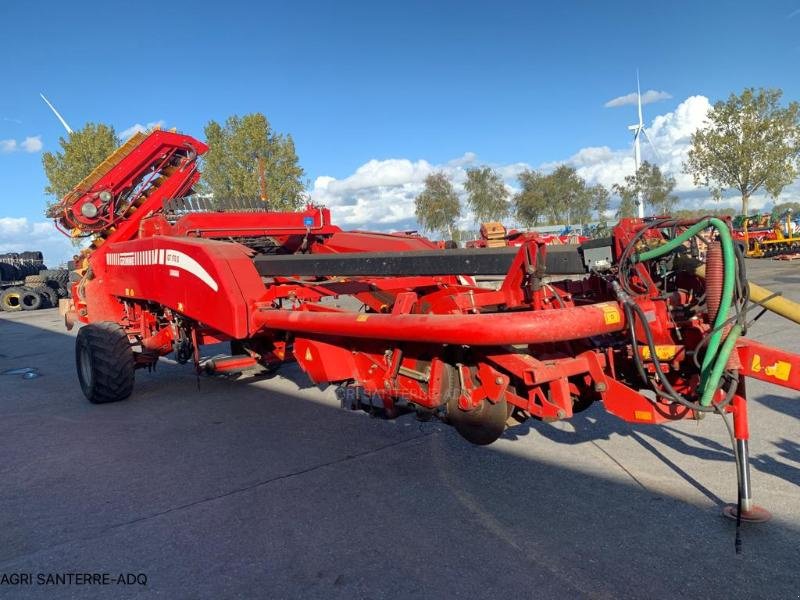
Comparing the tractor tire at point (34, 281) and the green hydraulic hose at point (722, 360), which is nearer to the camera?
the green hydraulic hose at point (722, 360)

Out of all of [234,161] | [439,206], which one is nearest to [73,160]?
[234,161]

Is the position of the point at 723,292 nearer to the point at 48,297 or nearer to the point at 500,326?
the point at 500,326

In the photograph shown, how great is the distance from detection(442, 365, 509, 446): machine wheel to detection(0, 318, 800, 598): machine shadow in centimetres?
44

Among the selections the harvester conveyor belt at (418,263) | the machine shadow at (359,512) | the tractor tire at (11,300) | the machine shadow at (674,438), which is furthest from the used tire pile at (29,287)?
the machine shadow at (674,438)

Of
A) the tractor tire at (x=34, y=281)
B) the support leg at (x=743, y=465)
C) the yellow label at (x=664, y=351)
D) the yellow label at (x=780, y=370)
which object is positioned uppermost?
the tractor tire at (x=34, y=281)

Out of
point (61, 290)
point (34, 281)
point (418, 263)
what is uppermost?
point (418, 263)

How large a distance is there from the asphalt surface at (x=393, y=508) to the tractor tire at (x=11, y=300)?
2032 cm

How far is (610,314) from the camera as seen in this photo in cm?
298

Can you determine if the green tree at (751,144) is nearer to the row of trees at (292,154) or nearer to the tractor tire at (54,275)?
the row of trees at (292,154)

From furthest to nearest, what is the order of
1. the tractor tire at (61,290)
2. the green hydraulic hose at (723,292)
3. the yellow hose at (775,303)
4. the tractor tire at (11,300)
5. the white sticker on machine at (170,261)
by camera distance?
1. the tractor tire at (61,290)
2. the tractor tire at (11,300)
3. the white sticker on machine at (170,261)
4. the yellow hose at (775,303)
5. the green hydraulic hose at (723,292)

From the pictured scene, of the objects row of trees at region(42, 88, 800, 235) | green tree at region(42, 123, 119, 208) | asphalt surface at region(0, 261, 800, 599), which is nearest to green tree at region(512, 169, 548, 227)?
row of trees at region(42, 88, 800, 235)

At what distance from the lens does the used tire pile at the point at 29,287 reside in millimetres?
23094

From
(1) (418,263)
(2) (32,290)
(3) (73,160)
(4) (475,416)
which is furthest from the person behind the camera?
(3) (73,160)

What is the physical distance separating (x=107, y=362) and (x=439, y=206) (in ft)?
134
